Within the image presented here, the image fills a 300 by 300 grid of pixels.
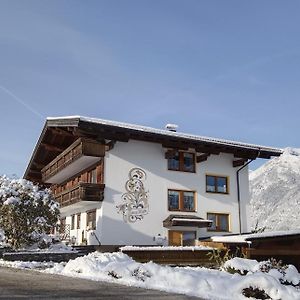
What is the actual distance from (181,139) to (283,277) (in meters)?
17.0

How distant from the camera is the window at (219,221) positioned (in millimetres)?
28297

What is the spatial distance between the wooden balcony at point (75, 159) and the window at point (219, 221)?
8.04 meters

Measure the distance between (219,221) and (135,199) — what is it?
6087mm

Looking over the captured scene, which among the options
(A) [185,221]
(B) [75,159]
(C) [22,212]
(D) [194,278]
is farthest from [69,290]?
(B) [75,159]

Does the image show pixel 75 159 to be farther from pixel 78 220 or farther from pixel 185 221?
pixel 185 221

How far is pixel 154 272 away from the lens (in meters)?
11.4

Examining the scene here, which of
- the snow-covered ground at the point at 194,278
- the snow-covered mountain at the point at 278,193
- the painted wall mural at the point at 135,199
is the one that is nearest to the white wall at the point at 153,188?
the painted wall mural at the point at 135,199

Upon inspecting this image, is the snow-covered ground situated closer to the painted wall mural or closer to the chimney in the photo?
the painted wall mural

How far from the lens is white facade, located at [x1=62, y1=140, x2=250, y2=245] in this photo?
25.1 meters

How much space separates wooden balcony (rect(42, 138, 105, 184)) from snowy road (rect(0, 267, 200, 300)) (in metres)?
14.3

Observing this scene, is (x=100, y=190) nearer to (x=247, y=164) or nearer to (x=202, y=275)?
(x=247, y=164)

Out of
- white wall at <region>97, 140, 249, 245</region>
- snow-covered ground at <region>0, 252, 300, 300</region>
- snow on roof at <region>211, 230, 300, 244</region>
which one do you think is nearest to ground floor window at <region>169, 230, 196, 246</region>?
white wall at <region>97, 140, 249, 245</region>

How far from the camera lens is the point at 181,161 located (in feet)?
92.5

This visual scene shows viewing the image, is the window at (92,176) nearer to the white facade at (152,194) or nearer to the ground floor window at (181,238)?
the white facade at (152,194)
